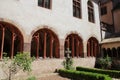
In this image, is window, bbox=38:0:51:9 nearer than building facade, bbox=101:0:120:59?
Yes

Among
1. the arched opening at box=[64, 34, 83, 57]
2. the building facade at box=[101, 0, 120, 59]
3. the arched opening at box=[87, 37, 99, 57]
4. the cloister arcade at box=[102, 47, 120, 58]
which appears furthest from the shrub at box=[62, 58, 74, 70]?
the cloister arcade at box=[102, 47, 120, 58]

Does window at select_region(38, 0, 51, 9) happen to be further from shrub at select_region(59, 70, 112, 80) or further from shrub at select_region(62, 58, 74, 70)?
shrub at select_region(59, 70, 112, 80)

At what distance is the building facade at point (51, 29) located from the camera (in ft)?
41.3

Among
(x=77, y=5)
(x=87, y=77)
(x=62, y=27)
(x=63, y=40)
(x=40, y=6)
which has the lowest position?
(x=87, y=77)

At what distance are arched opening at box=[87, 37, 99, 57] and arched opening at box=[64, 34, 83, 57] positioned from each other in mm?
1534

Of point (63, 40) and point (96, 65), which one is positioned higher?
point (63, 40)

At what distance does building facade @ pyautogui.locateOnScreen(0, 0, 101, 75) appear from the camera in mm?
12597

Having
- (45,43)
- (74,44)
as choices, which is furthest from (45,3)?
(74,44)

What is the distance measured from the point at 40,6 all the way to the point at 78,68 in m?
7.26

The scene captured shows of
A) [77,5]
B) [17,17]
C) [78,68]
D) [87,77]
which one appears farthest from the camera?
[77,5]

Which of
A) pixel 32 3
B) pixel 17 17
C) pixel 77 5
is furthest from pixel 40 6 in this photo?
pixel 77 5

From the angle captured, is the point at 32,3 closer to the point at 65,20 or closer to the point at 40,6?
the point at 40,6

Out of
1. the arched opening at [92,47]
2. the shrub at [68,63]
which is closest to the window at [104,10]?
the arched opening at [92,47]

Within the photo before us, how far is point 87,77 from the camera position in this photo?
11.7m
